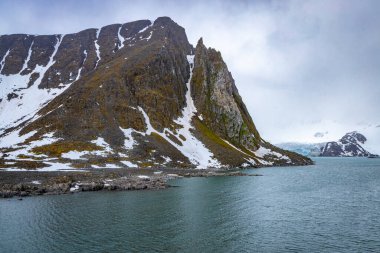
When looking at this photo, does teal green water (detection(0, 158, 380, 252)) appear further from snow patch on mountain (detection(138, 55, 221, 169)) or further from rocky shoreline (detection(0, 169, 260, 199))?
snow patch on mountain (detection(138, 55, 221, 169))

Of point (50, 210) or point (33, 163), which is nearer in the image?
point (50, 210)

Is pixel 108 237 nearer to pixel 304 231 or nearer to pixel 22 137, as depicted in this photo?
pixel 304 231

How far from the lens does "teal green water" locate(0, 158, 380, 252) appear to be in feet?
122

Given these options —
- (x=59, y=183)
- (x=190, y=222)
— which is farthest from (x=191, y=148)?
(x=190, y=222)

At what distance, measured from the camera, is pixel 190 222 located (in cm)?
4825

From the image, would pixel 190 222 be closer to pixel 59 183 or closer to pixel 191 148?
pixel 59 183

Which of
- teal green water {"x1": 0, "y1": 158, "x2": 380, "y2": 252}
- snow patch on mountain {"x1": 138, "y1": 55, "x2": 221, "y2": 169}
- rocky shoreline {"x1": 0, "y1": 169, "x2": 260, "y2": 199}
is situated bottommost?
teal green water {"x1": 0, "y1": 158, "x2": 380, "y2": 252}

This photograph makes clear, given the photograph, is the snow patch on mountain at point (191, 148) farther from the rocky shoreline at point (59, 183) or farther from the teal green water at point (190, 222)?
the teal green water at point (190, 222)

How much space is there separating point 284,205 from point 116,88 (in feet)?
431

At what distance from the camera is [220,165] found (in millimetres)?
154000

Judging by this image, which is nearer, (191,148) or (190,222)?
(190,222)

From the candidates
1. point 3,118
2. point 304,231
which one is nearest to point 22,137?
point 3,118

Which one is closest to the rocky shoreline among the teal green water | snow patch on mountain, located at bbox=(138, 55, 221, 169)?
the teal green water

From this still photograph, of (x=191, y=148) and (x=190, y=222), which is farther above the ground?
(x=191, y=148)
